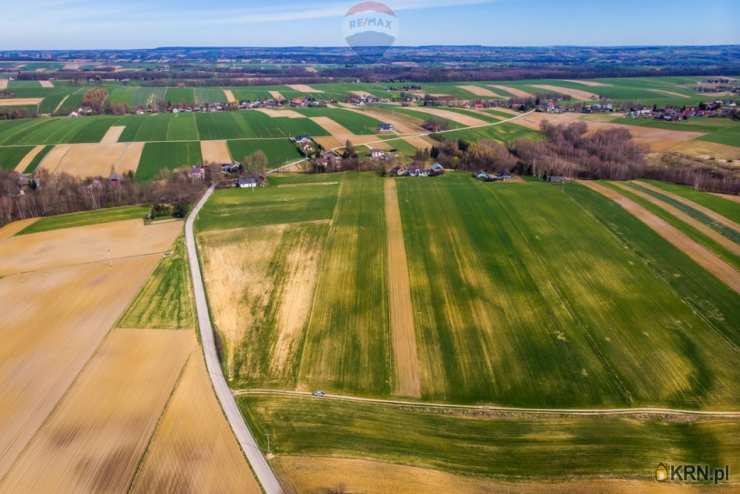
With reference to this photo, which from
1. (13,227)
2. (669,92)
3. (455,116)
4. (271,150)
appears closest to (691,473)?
(13,227)

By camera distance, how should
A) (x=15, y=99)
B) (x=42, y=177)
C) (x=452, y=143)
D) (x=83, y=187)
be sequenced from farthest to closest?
(x=15, y=99) < (x=452, y=143) < (x=42, y=177) < (x=83, y=187)

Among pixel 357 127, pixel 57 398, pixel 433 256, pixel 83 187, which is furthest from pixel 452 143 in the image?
pixel 57 398

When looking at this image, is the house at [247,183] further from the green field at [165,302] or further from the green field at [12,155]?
Answer: the green field at [12,155]

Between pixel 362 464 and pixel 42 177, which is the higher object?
pixel 42 177

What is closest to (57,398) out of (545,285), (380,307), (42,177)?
(380,307)

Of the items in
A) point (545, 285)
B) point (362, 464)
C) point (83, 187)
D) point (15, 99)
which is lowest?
point (362, 464)

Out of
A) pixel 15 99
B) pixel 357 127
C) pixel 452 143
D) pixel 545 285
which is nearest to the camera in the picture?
pixel 545 285

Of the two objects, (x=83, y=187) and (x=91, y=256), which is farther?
(x=83, y=187)

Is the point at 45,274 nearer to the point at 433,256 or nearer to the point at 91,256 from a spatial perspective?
the point at 91,256
